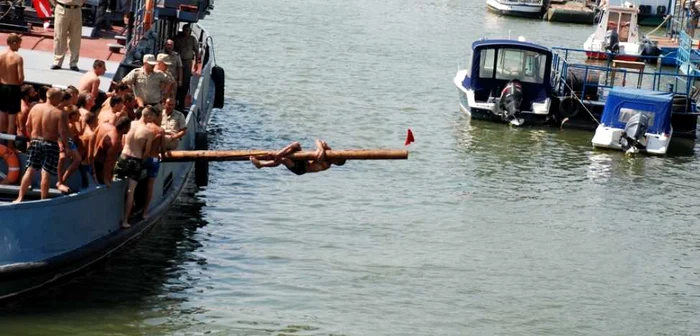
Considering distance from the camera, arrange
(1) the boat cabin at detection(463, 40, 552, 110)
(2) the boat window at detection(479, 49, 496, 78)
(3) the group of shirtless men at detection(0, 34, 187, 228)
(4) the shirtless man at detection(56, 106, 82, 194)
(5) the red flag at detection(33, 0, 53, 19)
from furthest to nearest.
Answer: (2) the boat window at detection(479, 49, 496, 78) < (1) the boat cabin at detection(463, 40, 552, 110) < (5) the red flag at detection(33, 0, 53, 19) < (4) the shirtless man at detection(56, 106, 82, 194) < (3) the group of shirtless men at detection(0, 34, 187, 228)

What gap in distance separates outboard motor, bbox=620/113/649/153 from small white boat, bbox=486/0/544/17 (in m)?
31.7

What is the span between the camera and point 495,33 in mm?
53812

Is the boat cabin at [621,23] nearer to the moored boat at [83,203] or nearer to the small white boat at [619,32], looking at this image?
the small white boat at [619,32]

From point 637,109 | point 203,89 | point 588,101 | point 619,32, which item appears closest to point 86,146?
point 203,89

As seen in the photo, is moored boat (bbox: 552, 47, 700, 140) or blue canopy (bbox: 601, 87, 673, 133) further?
moored boat (bbox: 552, 47, 700, 140)

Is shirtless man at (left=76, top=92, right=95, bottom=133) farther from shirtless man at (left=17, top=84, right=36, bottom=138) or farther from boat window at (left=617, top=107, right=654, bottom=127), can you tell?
boat window at (left=617, top=107, right=654, bottom=127)

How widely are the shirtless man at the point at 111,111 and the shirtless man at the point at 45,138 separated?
116cm

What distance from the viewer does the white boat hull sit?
1158 inches

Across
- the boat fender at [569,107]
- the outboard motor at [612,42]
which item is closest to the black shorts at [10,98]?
the boat fender at [569,107]

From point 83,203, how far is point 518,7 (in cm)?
4735

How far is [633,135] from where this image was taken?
29312mm

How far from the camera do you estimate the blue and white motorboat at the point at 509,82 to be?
31.9 m

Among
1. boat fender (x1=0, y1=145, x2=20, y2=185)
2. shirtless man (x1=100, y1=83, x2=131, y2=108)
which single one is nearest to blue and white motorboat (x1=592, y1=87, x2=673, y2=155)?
shirtless man (x1=100, y1=83, x2=131, y2=108)

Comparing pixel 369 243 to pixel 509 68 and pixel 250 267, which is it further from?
pixel 509 68
